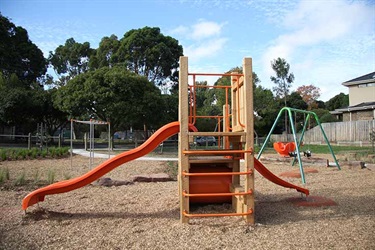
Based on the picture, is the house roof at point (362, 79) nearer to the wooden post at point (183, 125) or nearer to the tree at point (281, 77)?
the tree at point (281, 77)

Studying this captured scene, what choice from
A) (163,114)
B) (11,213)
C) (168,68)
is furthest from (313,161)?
(168,68)

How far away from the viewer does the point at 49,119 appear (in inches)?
1467

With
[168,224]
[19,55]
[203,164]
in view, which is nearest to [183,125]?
[203,164]

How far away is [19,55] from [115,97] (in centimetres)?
2680

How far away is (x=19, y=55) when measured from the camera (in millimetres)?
43969

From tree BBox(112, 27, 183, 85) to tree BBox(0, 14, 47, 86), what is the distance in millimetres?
13555

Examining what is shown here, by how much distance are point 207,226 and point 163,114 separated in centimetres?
2195

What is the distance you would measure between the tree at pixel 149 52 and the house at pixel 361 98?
19.8 m

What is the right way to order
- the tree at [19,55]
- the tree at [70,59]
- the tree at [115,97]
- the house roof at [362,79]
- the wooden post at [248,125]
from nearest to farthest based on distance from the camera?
the wooden post at [248,125], the tree at [115,97], the house roof at [362,79], the tree at [19,55], the tree at [70,59]

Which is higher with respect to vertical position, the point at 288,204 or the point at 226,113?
the point at 226,113

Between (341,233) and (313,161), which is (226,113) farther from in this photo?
(313,161)

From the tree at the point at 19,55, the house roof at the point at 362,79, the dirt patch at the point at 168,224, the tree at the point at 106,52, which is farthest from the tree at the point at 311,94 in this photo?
the dirt patch at the point at 168,224

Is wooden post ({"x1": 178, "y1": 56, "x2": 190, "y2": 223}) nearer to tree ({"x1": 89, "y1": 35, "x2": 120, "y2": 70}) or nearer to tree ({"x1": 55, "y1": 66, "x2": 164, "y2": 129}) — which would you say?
tree ({"x1": 55, "y1": 66, "x2": 164, "y2": 129})

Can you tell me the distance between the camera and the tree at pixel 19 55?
139ft
